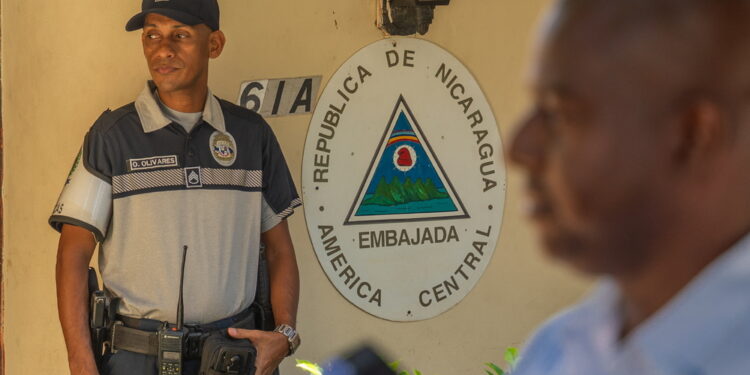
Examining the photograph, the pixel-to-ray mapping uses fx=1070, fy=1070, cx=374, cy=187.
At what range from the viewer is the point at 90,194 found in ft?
11.3

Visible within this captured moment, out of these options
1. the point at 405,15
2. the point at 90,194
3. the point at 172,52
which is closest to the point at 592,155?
the point at 90,194

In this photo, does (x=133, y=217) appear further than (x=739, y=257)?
Yes

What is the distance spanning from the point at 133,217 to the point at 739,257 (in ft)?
9.78

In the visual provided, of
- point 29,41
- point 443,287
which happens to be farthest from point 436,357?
point 29,41

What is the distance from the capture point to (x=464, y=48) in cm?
464

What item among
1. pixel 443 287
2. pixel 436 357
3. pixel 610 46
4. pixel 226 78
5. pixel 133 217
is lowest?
pixel 436 357

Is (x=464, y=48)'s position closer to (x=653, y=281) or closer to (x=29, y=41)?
(x=29, y=41)

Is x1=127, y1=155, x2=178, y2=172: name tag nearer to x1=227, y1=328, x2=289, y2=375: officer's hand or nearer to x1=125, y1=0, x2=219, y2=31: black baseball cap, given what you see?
x1=125, y1=0, x2=219, y2=31: black baseball cap

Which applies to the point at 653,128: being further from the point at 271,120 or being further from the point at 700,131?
the point at 271,120

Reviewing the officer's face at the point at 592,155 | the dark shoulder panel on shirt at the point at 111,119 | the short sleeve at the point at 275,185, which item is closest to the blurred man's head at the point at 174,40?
the dark shoulder panel on shirt at the point at 111,119

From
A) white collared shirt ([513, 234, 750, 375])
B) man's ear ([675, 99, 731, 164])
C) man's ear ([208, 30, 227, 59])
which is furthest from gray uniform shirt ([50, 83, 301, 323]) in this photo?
man's ear ([675, 99, 731, 164])

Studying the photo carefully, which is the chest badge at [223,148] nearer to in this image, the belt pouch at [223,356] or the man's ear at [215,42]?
the man's ear at [215,42]

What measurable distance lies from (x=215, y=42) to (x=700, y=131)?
3214mm

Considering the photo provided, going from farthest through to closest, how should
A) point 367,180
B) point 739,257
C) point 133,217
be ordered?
1. point 367,180
2. point 133,217
3. point 739,257
